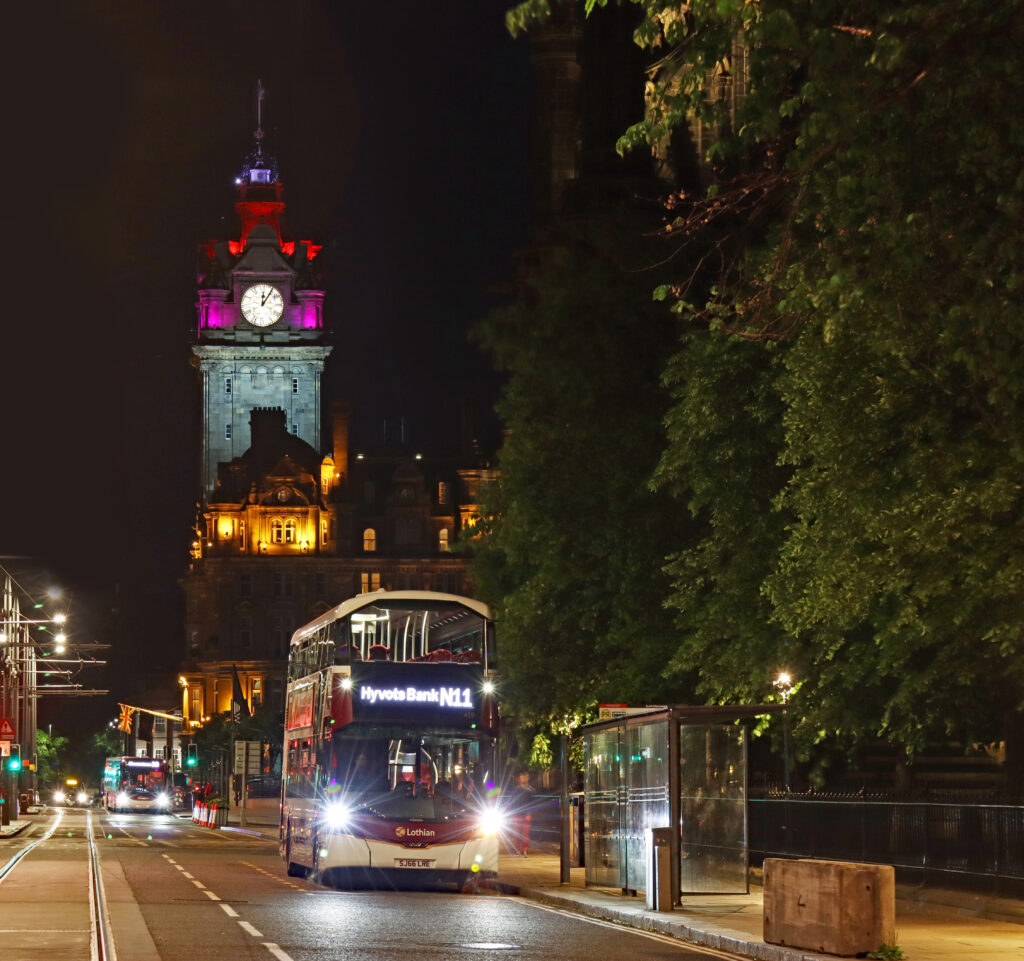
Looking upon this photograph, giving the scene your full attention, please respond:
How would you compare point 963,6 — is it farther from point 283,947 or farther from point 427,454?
point 427,454

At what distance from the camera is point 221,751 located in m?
135

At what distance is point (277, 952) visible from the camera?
794 inches

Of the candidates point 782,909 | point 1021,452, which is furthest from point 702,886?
point 1021,452

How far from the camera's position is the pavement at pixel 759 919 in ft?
68.0

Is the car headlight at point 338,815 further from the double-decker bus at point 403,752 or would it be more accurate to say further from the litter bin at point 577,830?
the litter bin at point 577,830

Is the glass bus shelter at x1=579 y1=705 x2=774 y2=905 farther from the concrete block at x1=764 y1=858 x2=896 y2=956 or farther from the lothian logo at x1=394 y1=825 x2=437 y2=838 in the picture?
the concrete block at x1=764 y1=858 x2=896 y2=956

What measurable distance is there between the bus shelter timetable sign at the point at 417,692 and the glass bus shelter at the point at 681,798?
2.57 meters

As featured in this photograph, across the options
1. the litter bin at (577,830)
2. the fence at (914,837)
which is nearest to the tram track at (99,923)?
the litter bin at (577,830)

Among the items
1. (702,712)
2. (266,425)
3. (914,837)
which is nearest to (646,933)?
(702,712)

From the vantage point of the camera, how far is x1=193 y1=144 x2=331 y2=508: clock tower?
183375mm

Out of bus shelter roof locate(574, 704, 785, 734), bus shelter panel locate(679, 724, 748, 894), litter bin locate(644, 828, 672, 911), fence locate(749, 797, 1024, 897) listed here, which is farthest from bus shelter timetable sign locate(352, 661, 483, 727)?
fence locate(749, 797, 1024, 897)

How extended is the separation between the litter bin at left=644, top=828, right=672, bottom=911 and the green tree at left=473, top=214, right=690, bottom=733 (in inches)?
427

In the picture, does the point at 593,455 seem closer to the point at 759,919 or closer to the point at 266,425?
the point at 759,919

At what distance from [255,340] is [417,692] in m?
156
